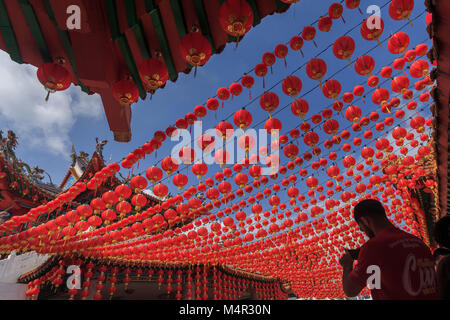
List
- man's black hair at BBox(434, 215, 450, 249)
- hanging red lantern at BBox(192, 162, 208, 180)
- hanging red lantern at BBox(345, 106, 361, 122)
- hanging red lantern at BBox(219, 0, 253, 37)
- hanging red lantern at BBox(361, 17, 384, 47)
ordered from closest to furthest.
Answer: man's black hair at BBox(434, 215, 450, 249) < hanging red lantern at BBox(219, 0, 253, 37) < hanging red lantern at BBox(361, 17, 384, 47) < hanging red lantern at BBox(345, 106, 361, 122) < hanging red lantern at BBox(192, 162, 208, 180)

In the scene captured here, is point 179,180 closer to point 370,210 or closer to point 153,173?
point 153,173

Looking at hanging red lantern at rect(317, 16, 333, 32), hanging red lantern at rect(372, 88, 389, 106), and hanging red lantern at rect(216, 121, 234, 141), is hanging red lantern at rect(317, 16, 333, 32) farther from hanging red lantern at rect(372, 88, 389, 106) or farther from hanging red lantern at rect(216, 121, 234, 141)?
hanging red lantern at rect(216, 121, 234, 141)

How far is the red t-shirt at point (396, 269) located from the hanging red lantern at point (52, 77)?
350 centimetres

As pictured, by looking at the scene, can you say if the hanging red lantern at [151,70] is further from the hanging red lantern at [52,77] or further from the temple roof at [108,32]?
the hanging red lantern at [52,77]

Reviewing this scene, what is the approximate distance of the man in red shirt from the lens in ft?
4.44

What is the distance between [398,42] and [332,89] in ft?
3.11

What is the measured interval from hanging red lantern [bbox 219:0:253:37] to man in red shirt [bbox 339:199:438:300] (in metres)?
2.20

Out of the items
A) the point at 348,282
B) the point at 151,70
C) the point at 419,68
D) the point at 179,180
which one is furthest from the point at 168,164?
the point at 419,68

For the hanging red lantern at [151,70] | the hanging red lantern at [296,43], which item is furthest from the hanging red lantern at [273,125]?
the hanging red lantern at [151,70]

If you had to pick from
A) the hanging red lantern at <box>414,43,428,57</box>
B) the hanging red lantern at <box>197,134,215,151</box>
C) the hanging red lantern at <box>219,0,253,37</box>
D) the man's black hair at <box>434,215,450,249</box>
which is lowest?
the man's black hair at <box>434,215,450,249</box>

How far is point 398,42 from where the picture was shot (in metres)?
3.21

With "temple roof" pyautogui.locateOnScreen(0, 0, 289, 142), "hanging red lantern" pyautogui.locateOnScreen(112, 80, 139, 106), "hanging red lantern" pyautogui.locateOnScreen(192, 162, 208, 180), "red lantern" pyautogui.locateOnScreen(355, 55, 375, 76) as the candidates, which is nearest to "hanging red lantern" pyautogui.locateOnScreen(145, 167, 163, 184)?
"hanging red lantern" pyautogui.locateOnScreen(192, 162, 208, 180)

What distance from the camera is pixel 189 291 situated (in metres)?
12.3
